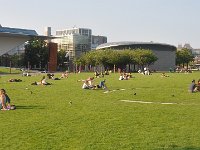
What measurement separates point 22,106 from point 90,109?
138 inches

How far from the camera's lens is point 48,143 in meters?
10.8

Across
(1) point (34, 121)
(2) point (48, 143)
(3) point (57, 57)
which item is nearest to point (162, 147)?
(2) point (48, 143)

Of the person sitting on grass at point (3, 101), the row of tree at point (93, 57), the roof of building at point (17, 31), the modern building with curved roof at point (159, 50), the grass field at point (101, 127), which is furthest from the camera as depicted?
the modern building with curved roof at point (159, 50)

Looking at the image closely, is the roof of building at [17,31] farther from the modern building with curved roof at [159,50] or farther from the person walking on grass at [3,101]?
the person walking on grass at [3,101]

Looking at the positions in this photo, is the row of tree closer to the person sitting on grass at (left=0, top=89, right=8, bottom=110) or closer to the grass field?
the grass field

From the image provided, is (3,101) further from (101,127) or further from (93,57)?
(93,57)

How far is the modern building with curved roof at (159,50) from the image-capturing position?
494 ft

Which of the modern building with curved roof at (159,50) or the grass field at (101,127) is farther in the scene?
the modern building with curved roof at (159,50)

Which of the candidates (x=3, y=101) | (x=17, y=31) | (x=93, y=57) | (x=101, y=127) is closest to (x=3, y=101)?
(x=3, y=101)

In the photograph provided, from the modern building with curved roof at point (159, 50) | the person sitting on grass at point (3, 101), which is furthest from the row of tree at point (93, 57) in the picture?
the person sitting on grass at point (3, 101)

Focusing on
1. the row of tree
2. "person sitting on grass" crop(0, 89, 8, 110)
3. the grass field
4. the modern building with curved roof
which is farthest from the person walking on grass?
the modern building with curved roof

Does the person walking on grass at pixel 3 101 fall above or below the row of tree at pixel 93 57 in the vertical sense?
below

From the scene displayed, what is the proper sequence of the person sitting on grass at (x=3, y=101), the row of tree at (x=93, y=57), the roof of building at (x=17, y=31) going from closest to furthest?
the person sitting on grass at (x=3, y=101) → the row of tree at (x=93, y=57) → the roof of building at (x=17, y=31)

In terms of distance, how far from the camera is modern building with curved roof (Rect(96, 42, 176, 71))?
150625mm
